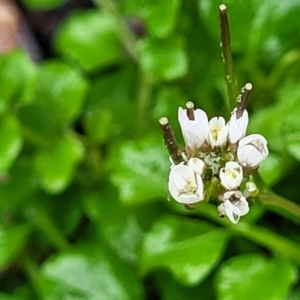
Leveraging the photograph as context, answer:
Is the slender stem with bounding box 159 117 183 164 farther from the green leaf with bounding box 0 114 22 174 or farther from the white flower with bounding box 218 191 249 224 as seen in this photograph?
the green leaf with bounding box 0 114 22 174

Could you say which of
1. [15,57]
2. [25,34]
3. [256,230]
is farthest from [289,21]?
[25,34]

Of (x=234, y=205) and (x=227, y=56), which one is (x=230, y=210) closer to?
(x=234, y=205)

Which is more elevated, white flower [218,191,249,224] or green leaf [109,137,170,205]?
white flower [218,191,249,224]

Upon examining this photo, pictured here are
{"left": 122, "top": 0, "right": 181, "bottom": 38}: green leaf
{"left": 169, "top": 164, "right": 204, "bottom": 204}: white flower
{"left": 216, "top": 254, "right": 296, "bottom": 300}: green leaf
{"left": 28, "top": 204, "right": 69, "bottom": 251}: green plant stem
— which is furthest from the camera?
{"left": 28, "top": 204, "right": 69, "bottom": 251}: green plant stem

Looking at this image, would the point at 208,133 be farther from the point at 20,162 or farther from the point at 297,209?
the point at 20,162

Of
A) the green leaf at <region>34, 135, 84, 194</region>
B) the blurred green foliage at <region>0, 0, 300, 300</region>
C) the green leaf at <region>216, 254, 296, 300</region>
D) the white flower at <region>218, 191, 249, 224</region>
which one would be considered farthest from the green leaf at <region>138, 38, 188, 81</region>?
the white flower at <region>218, 191, 249, 224</region>

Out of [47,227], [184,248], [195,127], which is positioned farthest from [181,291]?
[195,127]

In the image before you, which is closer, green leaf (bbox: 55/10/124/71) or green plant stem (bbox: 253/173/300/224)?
green plant stem (bbox: 253/173/300/224)
